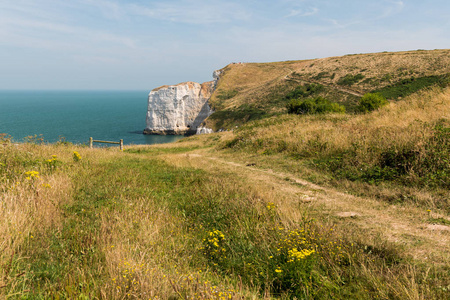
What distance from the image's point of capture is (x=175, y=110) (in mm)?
92562

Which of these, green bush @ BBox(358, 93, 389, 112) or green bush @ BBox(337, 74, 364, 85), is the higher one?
green bush @ BBox(337, 74, 364, 85)

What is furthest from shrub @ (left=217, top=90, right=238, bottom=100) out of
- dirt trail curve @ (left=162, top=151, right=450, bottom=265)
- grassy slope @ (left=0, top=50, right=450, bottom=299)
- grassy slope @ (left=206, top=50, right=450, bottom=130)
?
dirt trail curve @ (left=162, top=151, right=450, bottom=265)

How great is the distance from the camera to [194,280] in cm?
320

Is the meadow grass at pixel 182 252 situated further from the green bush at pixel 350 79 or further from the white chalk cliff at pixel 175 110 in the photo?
the white chalk cliff at pixel 175 110

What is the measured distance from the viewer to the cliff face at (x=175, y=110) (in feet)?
303

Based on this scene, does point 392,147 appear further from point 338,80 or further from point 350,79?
point 338,80

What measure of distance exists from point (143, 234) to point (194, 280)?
5.61 feet

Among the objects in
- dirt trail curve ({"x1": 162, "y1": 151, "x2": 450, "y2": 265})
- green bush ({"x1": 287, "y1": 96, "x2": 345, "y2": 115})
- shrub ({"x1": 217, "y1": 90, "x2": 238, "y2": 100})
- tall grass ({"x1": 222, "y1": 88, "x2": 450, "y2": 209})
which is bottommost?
dirt trail curve ({"x1": 162, "y1": 151, "x2": 450, "y2": 265})

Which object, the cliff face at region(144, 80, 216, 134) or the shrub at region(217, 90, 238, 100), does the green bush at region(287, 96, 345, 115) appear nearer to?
the shrub at region(217, 90, 238, 100)

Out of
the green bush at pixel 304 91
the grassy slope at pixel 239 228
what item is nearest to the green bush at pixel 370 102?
the grassy slope at pixel 239 228

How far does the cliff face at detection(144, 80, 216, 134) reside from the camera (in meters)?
92.4

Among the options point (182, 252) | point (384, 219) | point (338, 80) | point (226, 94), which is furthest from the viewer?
point (226, 94)

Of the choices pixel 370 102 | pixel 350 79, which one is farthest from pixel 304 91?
pixel 370 102

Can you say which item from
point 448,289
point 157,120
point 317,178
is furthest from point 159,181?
point 157,120
